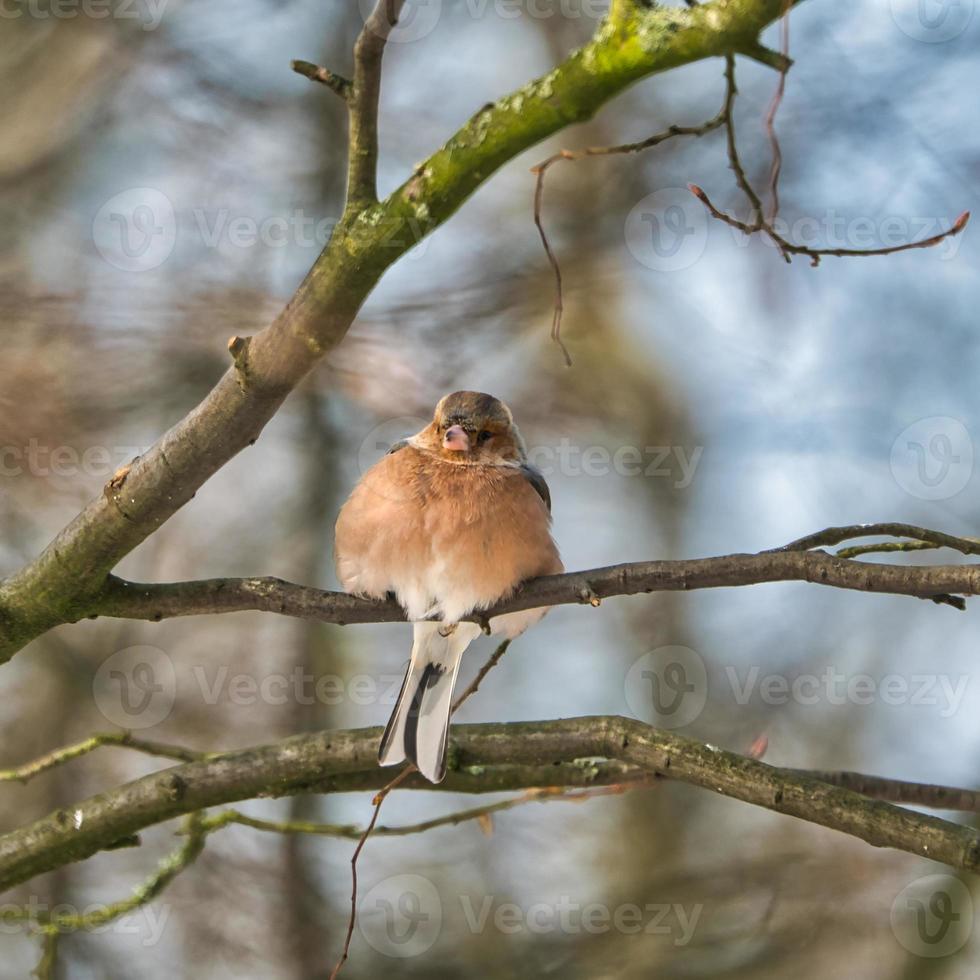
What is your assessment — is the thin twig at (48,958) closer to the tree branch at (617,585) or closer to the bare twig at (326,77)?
the tree branch at (617,585)

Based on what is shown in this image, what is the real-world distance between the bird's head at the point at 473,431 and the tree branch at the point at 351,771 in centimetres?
123

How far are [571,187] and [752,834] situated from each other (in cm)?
411

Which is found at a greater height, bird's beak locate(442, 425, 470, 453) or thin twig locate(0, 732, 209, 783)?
bird's beak locate(442, 425, 470, 453)

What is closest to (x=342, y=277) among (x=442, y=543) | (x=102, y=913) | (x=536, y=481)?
(x=442, y=543)

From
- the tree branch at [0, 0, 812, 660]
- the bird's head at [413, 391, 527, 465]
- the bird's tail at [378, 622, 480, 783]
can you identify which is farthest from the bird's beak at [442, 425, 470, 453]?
the tree branch at [0, 0, 812, 660]

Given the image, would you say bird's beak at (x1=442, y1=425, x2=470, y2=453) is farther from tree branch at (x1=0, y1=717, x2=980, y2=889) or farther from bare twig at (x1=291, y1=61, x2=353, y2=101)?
bare twig at (x1=291, y1=61, x2=353, y2=101)

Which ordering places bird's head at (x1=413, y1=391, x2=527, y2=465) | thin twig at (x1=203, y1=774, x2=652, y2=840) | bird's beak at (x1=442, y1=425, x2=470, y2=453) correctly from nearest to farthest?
thin twig at (x1=203, y1=774, x2=652, y2=840)
bird's beak at (x1=442, y1=425, x2=470, y2=453)
bird's head at (x1=413, y1=391, x2=527, y2=465)

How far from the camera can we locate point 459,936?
19.1ft

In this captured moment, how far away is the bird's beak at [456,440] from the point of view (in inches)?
176

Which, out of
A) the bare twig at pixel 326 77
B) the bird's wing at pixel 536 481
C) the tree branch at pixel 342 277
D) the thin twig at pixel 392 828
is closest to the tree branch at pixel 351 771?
the thin twig at pixel 392 828

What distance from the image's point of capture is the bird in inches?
158

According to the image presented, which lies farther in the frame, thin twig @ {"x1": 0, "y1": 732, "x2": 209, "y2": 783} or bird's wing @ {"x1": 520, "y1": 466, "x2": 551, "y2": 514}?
bird's wing @ {"x1": 520, "y1": 466, "x2": 551, "y2": 514}

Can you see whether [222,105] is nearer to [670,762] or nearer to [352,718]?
[352,718]

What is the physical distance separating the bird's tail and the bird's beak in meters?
0.69
